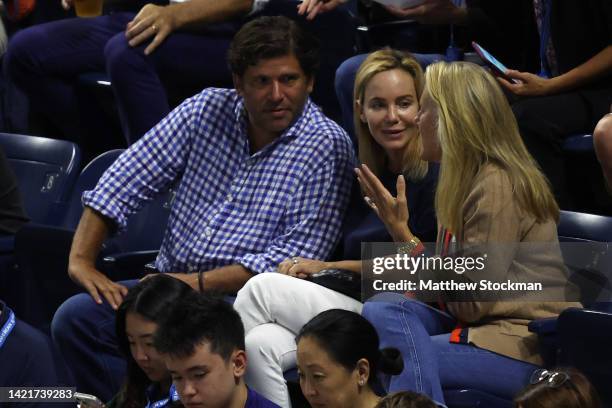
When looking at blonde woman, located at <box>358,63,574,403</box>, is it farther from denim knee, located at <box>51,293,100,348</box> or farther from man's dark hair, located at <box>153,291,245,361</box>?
denim knee, located at <box>51,293,100,348</box>

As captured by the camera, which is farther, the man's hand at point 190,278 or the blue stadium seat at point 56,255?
the blue stadium seat at point 56,255

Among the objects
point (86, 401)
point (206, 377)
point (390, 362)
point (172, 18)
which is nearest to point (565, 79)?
point (390, 362)

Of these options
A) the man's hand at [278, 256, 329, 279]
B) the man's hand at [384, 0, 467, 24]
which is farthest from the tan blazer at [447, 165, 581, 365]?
the man's hand at [384, 0, 467, 24]

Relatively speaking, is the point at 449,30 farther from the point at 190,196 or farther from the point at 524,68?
the point at 190,196

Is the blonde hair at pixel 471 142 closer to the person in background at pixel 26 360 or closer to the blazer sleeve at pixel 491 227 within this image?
the blazer sleeve at pixel 491 227

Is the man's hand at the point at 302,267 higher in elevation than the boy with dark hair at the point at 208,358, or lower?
higher

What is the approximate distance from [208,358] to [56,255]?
1.19 m

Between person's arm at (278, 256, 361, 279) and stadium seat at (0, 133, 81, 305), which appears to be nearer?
person's arm at (278, 256, 361, 279)

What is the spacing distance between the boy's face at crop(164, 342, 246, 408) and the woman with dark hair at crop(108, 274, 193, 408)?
25 cm

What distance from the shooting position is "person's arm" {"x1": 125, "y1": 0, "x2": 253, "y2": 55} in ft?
15.3

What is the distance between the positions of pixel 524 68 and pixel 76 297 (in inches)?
70.0

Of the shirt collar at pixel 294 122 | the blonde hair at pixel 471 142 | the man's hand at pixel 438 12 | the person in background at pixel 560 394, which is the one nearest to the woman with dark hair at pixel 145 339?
the shirt collar at pixel 294 122

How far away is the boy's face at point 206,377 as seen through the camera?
3.10 meters

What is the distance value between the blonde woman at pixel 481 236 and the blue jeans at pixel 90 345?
922mm
